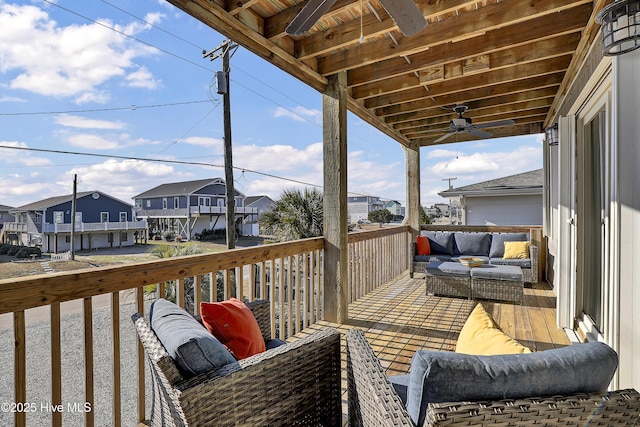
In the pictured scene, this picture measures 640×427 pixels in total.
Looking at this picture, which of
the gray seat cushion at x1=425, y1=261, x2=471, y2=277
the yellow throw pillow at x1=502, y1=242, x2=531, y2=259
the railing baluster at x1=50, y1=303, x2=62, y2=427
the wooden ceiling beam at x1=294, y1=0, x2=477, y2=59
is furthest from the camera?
the yellow throw pillow at x1=502, y1=242, x2=531, y2=259

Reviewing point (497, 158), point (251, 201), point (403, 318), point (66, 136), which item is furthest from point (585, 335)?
point (497, 158)

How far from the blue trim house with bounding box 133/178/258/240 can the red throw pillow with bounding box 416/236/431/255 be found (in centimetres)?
758

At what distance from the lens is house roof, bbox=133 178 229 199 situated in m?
12.5

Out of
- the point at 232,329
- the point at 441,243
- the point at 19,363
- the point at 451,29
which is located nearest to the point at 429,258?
the point at 441,243

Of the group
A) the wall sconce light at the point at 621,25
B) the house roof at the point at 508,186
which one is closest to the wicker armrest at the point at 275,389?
the wall sconce light at the point at 621,25

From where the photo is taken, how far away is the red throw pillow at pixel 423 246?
584cm

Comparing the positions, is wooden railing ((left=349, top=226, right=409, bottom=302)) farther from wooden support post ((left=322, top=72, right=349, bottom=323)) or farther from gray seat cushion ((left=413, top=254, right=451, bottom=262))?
wooden support post ((left=322, top=72, right=349, bottom=323))

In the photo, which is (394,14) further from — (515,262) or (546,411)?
(515,262)

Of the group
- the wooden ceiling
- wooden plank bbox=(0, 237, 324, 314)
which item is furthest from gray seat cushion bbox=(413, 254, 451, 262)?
wooden plank bbox=(0, 237, 324, 314)

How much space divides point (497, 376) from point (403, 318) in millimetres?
2926

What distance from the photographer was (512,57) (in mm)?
3324

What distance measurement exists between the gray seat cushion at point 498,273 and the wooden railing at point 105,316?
139 cm

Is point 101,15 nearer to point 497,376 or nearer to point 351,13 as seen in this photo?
point 351,13

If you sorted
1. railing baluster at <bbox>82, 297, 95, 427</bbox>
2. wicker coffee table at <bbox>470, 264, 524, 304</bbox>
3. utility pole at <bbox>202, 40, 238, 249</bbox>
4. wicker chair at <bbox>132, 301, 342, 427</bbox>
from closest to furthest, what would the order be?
wicker chair at <bbox>132, 301, 342, 427</bbox> < railing baluster at <bbox>82, 297, 95, 427</bbox> < wicker coffee table at <bbox>470, 264, 524, 304</bbox> < utility pole at <bbox>202, 40, 238, 249</bbox>
